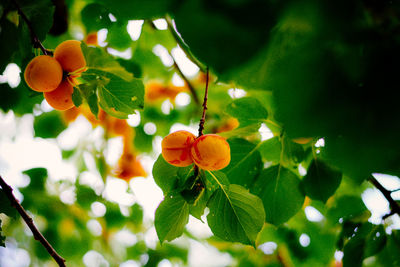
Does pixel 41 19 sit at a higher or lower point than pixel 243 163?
higher

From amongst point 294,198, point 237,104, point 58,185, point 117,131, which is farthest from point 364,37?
point 58,185

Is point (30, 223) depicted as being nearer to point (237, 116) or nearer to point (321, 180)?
point (237, 116)

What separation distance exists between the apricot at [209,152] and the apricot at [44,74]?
363mm

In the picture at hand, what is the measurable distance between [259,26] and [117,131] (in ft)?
6.07

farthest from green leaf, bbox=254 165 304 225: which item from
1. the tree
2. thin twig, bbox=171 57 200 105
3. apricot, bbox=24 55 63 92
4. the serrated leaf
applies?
thin twig, bbox=171 57 200 105

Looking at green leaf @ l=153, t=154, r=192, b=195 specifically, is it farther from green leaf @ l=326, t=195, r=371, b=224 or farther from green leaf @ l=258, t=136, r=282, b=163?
green leaf @ l=326, t=195, r=371, b=224

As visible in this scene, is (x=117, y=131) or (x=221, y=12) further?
(x=117, y=131)

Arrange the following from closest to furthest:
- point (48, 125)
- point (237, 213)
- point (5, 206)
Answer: point (237, 213)
point (5, 206)
point (48, 125)

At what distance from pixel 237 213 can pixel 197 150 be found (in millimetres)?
229

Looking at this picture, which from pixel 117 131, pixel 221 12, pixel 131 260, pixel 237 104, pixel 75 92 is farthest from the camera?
pixel 131 260

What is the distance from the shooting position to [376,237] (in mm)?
942

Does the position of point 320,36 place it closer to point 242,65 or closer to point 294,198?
point 242,65

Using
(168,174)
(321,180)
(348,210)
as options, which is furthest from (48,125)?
(348,210)

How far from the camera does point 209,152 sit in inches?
26.1
